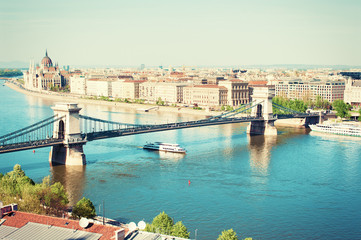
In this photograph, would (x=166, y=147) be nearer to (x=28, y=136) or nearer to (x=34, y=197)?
(x=28, y=136)

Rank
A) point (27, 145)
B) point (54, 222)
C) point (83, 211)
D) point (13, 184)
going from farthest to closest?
point (27, 145)
point (13, 184)
point (83, 211)
point (54, 222)

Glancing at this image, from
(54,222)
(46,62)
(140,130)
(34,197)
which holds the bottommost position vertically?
(34,197)

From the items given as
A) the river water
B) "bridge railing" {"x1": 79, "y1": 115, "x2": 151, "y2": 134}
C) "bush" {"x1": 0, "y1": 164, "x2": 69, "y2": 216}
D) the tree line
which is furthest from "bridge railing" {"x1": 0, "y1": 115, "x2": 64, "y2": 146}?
the tree line

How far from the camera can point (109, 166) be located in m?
28.2

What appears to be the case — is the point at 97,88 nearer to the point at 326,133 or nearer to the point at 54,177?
the point at 326,133

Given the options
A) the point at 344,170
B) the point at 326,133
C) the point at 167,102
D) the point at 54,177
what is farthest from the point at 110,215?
the point at 167,102

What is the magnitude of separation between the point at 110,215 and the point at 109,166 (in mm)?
8925

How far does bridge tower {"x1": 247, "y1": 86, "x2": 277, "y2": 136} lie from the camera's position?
149ft

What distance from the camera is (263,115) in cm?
4628

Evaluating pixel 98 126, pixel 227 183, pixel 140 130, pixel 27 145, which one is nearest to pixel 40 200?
pixel 27 145

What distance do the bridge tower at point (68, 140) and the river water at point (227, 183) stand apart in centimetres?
73

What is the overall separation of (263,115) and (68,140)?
2237 centimetres

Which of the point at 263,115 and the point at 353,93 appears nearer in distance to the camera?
the point at 263,115

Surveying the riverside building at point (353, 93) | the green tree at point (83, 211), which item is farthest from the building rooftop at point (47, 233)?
the riverside building at point (353, 93)
